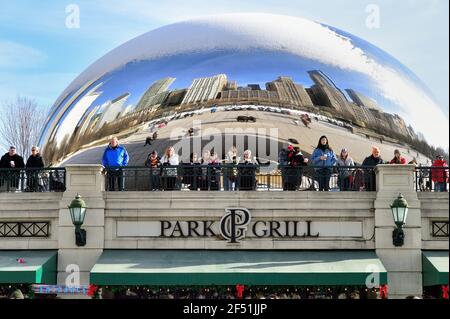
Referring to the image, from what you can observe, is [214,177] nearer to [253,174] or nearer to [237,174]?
[237,174]

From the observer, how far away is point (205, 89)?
77.3 ft

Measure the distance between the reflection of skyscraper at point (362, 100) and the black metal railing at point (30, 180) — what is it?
8.27 meters

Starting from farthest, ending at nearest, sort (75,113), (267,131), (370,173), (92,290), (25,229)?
(75,113) → (267,131) → (370,173) → (25,229) → (92,290)

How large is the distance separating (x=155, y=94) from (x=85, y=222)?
6576mm

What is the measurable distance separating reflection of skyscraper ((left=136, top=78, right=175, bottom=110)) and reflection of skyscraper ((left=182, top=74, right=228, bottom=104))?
0.67m

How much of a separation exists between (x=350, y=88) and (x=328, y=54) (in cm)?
123

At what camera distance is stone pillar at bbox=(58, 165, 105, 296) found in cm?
1808

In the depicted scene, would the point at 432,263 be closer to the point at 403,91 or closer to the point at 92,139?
the point at 403,91

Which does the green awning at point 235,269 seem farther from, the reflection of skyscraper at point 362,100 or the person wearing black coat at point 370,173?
the reflection of skyscraper at point 362,100

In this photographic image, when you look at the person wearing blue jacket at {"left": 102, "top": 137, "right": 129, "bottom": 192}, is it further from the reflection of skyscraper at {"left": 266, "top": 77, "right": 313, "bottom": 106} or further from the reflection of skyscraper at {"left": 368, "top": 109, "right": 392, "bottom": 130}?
the reflection of skyscraper at {"left": 368, "top": 109, "right": 392, "bottom": 130}

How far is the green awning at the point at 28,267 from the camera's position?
17.3 m

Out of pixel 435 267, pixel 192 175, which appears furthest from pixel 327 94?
pixel 435 267

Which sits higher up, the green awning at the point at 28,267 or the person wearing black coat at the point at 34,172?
the person wearing black coat at the point at 34,172

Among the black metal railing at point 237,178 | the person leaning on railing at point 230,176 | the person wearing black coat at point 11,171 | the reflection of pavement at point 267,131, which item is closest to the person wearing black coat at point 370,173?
the black metal railing at point 237,178
